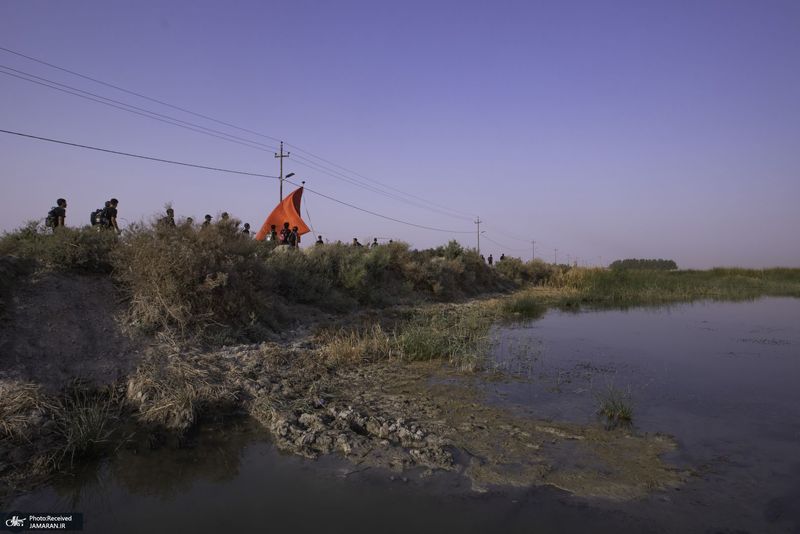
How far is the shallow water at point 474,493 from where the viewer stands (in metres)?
4.50

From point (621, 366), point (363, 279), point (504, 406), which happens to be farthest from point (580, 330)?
point (504, 406)

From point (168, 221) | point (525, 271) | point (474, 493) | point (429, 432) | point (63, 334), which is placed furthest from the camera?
point (525, 271)

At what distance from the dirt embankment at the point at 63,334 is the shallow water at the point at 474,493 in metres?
2.62

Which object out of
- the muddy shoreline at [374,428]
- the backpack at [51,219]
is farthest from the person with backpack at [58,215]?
the muddy shoreline at [374,428]

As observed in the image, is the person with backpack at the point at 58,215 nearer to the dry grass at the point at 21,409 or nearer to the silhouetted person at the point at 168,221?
the silhouetted person at the point at 168,221

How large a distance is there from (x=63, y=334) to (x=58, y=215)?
5441 millimetres

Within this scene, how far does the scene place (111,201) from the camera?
13.7 metres

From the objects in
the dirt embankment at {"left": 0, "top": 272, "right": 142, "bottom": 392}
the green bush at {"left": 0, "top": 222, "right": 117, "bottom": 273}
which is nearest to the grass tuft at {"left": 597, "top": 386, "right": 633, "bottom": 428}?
the dirt embankment at {"left": 0, "top": 272, "right": 142, "bottom": 392}

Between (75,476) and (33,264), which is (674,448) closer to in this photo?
(75,476)

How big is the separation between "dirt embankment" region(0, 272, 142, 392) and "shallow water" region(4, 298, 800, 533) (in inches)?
103

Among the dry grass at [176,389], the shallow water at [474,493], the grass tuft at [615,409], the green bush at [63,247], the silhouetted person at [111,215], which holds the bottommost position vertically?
the shallow water at [474,493]

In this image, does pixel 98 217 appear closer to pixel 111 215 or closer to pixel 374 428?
pixel 111 215

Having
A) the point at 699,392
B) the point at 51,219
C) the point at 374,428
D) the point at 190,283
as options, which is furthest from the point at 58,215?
the point at 699,392

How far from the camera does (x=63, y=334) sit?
336 inches
